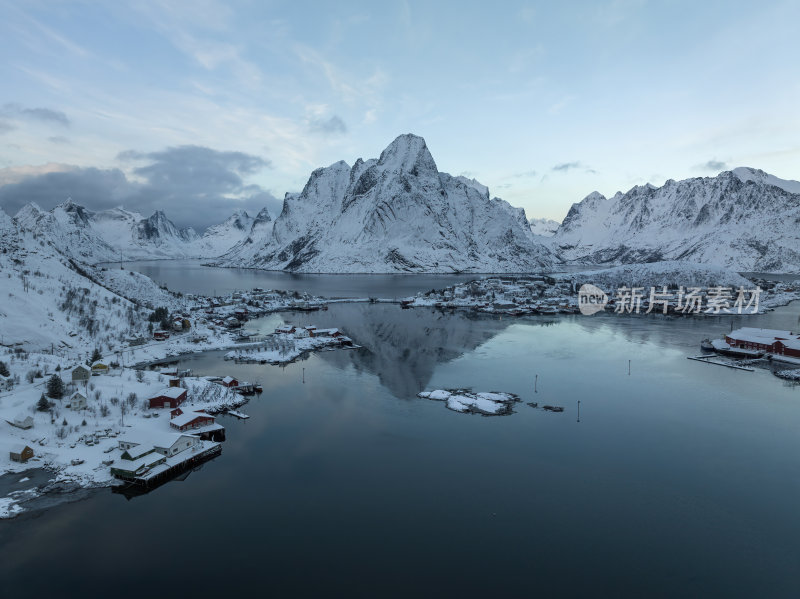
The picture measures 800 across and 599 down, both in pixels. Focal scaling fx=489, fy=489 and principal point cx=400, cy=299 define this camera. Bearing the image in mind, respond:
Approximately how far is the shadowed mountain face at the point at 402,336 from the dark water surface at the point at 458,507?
476 cm

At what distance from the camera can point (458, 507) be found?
21.3 m

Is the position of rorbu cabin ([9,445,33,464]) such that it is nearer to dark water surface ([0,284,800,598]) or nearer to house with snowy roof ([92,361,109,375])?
dark water surface ([0,284,800,598])

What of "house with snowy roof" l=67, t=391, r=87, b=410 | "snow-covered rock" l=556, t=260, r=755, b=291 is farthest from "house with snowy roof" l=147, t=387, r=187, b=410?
"snow-covered rock" l=556, t=260, r=755, b=291

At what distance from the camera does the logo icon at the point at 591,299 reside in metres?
91.4

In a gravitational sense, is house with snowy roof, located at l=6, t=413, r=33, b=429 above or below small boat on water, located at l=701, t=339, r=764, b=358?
below

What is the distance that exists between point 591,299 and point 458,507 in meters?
92.2

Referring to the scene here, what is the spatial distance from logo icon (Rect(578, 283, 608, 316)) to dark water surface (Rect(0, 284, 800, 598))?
2075 inches

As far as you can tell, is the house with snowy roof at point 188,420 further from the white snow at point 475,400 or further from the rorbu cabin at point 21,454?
the white snow at point 475,400

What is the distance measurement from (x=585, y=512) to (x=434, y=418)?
12.5 meters

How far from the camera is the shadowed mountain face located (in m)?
44.0

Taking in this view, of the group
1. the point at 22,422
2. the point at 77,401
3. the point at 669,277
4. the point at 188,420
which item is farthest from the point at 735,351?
the point at 669,277

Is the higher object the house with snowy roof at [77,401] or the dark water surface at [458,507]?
the house with snowy roof at [77,401]

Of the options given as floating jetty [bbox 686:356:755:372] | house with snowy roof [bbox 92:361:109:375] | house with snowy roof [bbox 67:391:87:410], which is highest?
floating jetty [bbox 686:356:755:372]

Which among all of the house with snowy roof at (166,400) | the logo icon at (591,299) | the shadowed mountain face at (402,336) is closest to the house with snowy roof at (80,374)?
the house with snowy roof at (166,400)
